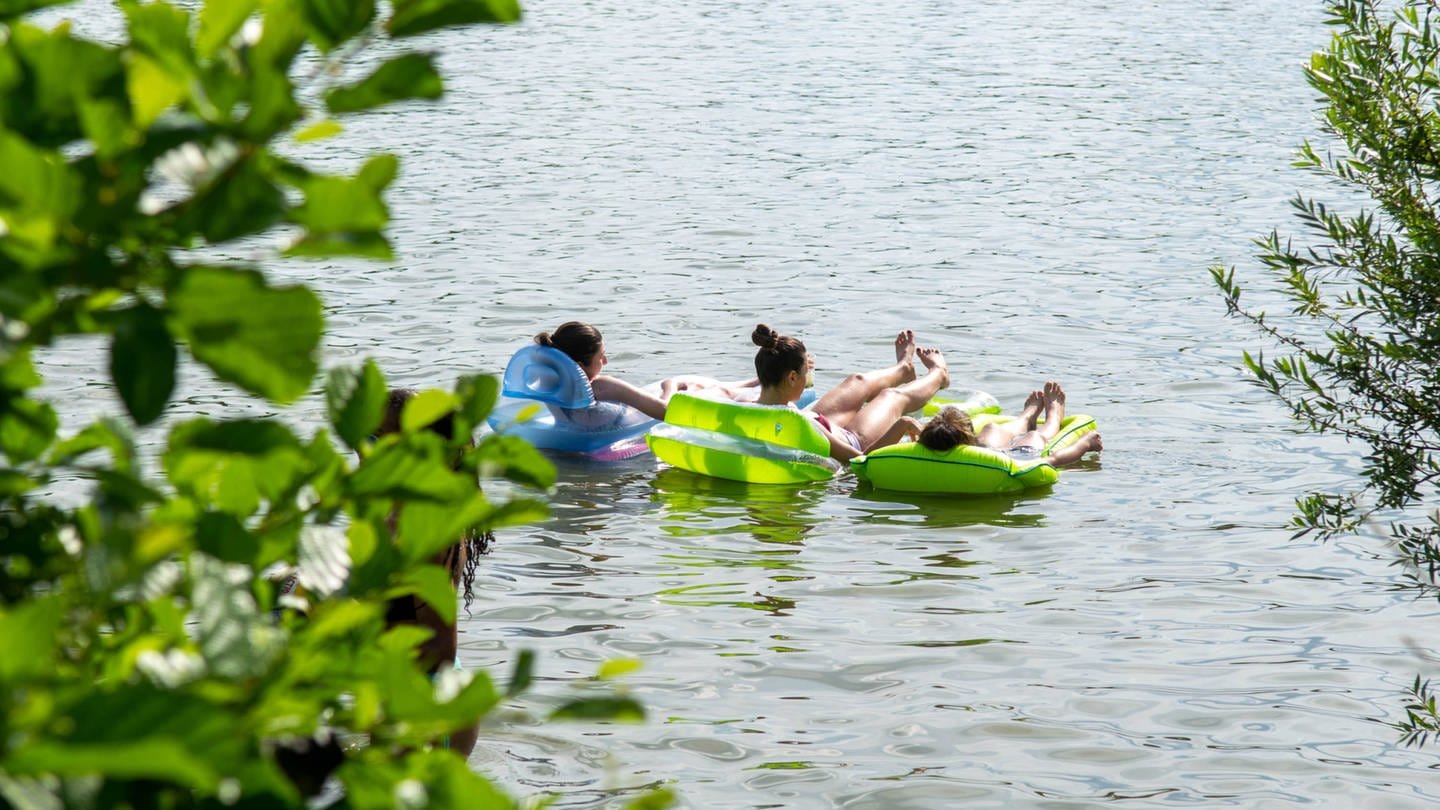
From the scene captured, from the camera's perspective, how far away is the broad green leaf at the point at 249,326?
0.95 m

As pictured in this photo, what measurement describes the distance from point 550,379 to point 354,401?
8.33m

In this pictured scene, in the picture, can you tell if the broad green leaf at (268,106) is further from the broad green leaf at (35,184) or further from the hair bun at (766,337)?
the hair bun at (766,337)

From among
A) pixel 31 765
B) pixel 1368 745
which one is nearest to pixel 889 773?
pixel 1368 745

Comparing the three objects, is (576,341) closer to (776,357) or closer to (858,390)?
(776,357)

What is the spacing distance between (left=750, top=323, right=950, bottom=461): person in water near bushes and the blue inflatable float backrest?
3.63ft

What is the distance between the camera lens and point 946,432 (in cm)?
938

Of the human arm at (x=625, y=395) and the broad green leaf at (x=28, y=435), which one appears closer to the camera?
the broad green leaf at (x=28, y=435)

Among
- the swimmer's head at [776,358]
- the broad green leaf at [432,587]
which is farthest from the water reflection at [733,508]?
the broad green leaf at [432,587]

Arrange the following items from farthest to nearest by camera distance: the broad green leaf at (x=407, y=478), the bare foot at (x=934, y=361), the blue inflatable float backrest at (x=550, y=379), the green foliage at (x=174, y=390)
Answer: the bare foot at (x=934, y=361) < the blue inflatable float backrest at (x=550, y=379) < the broad green leaf at (x=407, y=478) < the green foliage at (x=174, y=390)

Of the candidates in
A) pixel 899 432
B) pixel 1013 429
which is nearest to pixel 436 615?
pixel 899 432

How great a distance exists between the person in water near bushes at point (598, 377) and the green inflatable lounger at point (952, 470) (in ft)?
4.50

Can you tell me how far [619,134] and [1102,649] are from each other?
61.0ft

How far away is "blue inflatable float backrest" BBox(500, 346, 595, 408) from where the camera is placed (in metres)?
9.62

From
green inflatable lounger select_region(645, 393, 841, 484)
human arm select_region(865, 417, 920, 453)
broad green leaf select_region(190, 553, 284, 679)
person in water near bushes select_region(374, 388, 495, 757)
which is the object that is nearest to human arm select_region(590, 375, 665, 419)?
green inflatable lounger select_region(645, 393, 841, 484)
